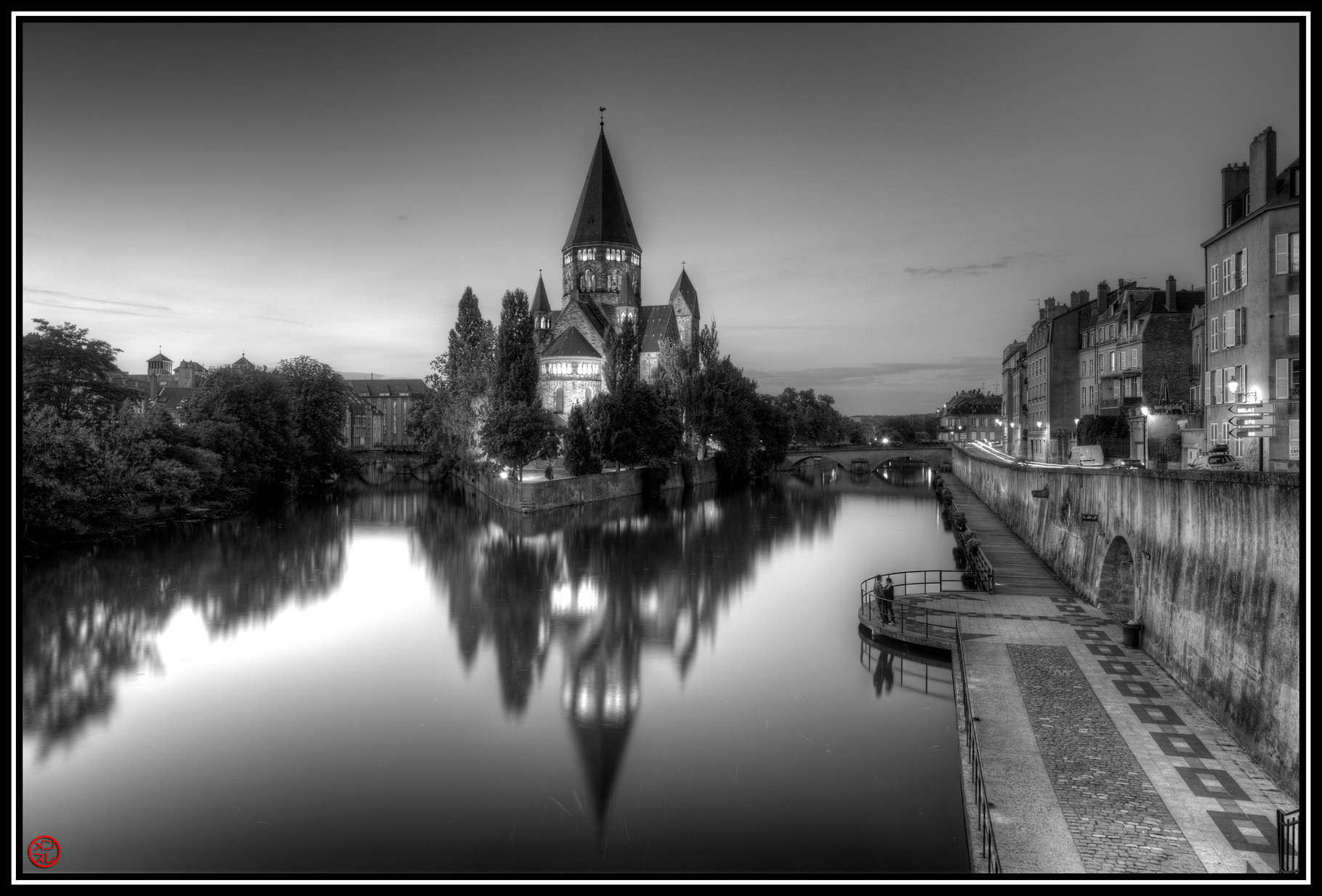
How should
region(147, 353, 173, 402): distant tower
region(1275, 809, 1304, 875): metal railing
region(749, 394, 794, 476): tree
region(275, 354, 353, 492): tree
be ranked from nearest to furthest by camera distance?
region(1275, 809, 1304, 875): metal railing < region(275, 354, 353, 492): tree < region(749, 394, 794, 476): tree < region(147, 353, 173, 402): distant tower

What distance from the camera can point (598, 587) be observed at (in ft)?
84.3

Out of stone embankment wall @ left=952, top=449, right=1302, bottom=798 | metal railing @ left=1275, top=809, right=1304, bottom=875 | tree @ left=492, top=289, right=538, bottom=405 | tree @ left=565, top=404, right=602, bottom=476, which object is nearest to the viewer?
metal railing @ left=1275, top=809, right=1304, bottom=875

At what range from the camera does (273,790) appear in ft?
36.9

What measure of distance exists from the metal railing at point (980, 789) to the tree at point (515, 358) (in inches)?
1365

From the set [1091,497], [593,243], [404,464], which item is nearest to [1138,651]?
[1091,497]

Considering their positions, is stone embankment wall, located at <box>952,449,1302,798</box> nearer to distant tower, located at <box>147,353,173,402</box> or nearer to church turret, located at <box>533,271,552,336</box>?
church turret, located at <box>533,271,552,336</box>

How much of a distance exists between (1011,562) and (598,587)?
41.2ft

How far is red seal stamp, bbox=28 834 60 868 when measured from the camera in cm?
966

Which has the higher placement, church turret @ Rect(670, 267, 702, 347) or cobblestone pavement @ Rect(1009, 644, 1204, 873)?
church turret @ Rect(670, 267, 702, 347)

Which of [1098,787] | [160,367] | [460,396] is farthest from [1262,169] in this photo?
[160,367]

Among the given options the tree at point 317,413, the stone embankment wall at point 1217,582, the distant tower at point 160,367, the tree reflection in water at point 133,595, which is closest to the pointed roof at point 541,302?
the tree at point 317,413

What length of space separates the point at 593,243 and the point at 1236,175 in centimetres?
5873

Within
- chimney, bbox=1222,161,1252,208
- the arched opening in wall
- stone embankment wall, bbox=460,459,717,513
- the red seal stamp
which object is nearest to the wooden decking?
the arched opening in wall

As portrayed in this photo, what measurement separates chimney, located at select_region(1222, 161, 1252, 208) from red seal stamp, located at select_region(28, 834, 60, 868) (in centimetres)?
3221
